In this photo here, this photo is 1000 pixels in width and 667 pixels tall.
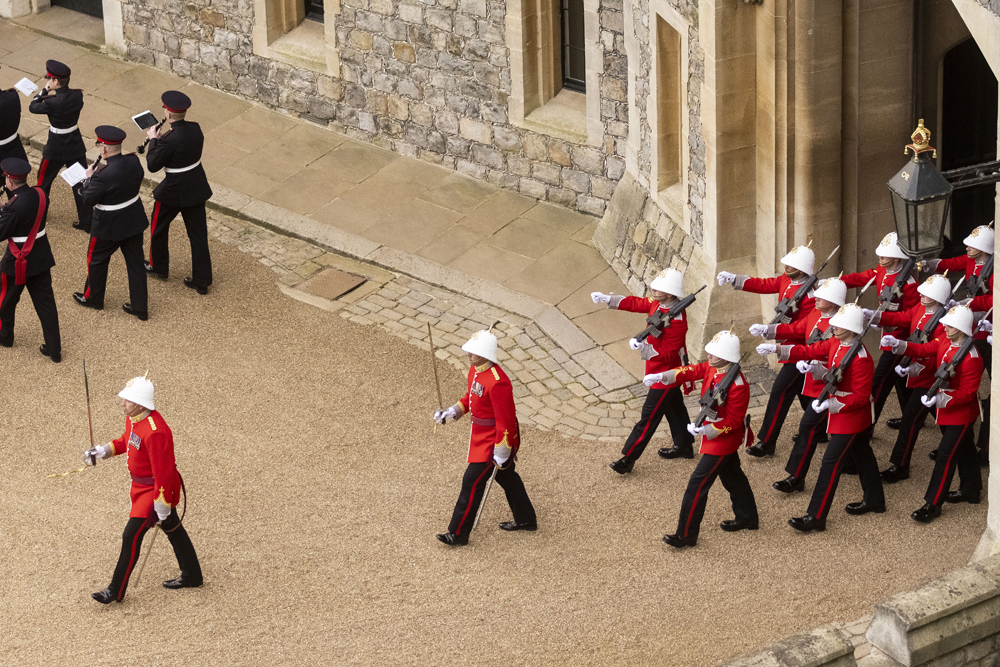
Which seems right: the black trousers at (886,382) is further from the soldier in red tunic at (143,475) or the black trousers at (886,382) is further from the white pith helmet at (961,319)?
the soldier in red tunic at (143,475)

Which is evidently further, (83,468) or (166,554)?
(83,468)

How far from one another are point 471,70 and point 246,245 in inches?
95.3

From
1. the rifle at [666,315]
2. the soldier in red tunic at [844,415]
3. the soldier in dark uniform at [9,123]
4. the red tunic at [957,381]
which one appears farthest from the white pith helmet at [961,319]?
the soldier in dark uniform at [9,123]

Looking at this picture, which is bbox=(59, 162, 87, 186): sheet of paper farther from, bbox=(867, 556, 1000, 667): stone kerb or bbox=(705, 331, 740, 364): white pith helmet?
bbox=(867, 556, 1000, 667): stone kerb

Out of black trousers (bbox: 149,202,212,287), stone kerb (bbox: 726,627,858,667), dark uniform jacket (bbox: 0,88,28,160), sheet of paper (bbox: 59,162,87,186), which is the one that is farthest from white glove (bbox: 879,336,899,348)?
dark uniform jacket (bbox: 0,88,28,160)

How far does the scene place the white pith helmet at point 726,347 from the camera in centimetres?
919

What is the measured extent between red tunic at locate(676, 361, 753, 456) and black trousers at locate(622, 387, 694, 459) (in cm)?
83

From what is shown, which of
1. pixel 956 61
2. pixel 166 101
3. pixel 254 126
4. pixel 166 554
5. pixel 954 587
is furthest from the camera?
pixel 254 126

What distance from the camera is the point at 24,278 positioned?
11242 mm

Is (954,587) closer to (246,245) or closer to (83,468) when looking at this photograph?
(83,468)

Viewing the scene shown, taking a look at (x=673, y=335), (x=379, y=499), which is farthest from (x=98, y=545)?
(x=673, y=335)

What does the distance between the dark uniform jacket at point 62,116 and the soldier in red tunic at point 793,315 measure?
5.57 meters

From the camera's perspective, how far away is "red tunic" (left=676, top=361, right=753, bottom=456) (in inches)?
362

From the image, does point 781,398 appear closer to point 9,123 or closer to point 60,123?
point 60,123
